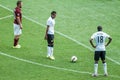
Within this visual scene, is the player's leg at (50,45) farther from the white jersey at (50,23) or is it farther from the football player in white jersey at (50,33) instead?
the white jersey at (50,23)

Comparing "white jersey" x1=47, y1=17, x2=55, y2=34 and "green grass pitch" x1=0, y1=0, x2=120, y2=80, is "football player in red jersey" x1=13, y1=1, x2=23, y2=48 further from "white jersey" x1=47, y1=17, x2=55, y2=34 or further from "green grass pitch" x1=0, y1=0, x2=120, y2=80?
"white jersey" x1=47, y1=17, x2=55, y2=34

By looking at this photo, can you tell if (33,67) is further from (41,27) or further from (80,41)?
(41,27)

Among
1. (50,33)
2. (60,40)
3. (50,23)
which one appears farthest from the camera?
(60,40)

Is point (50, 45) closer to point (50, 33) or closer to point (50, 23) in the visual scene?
point (50, 33)

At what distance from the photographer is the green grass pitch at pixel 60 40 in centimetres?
2027

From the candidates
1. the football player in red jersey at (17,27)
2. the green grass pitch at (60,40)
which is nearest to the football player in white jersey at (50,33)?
the green grass pitch at (60,40)

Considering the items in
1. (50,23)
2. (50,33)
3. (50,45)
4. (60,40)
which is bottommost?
(60,40)

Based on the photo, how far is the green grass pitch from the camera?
66.5 feet

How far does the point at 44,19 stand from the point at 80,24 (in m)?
2.36

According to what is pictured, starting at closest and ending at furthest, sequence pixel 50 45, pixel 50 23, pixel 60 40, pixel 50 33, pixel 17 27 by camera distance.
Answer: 1. pixel 50 23
2. pixel 50 33
3. pixel 50 45
4. pixel 17 27
5. pixel 60 40

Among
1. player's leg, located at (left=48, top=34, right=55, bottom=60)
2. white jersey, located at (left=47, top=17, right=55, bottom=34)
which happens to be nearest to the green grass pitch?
player's leg, located at (left=48, top=34, right=55, bottom=60)

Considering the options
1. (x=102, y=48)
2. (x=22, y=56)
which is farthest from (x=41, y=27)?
(x=102, y=48)

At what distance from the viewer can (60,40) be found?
25359 mm

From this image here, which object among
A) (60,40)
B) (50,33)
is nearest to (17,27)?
(50,33)
